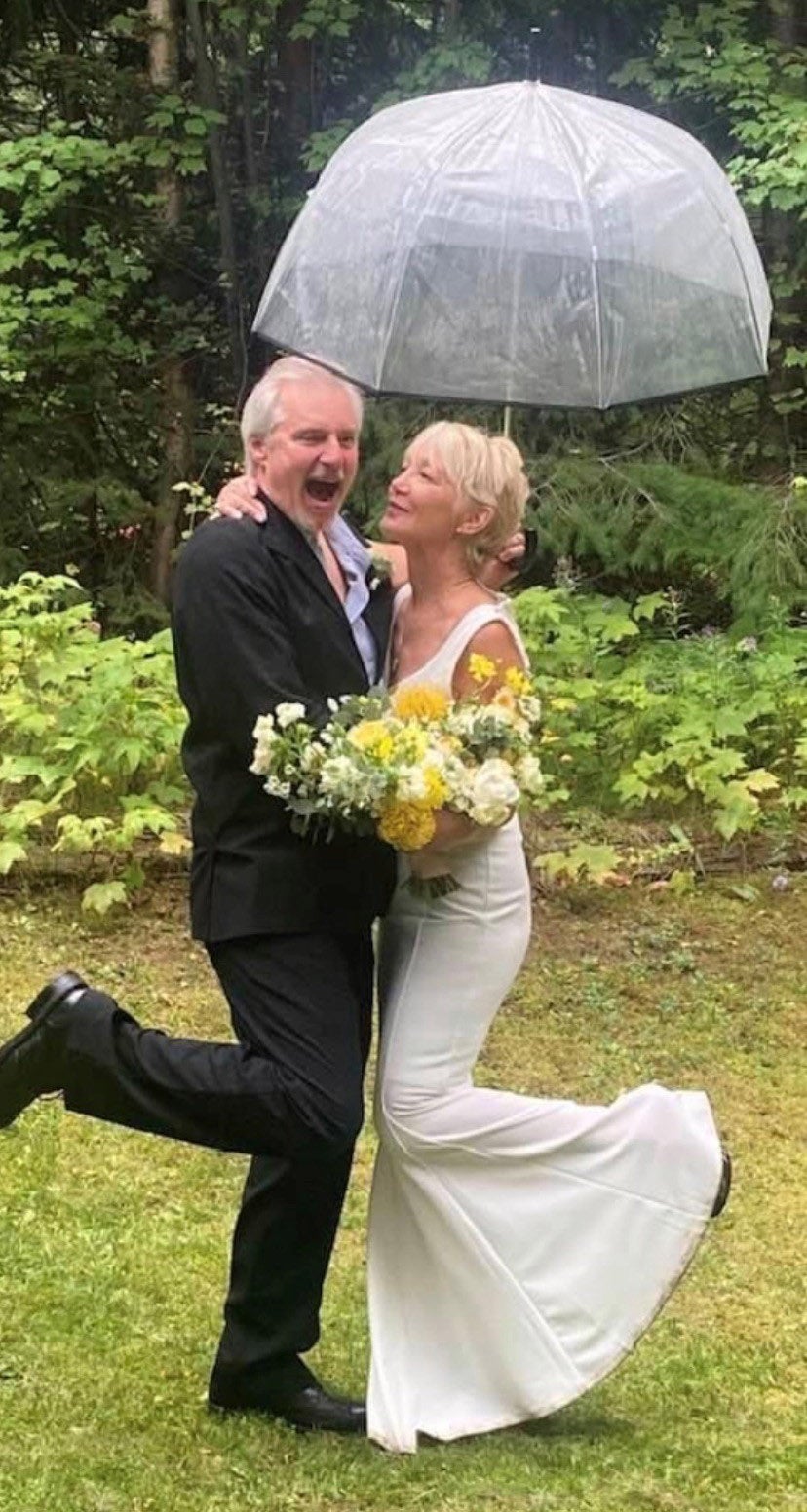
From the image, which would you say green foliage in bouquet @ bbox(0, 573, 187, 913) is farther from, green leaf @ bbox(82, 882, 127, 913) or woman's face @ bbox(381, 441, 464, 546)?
woman's face @ bbox(381, 441, 464, 546)

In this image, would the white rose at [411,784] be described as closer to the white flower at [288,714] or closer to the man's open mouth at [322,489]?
the white flower at [288,714]

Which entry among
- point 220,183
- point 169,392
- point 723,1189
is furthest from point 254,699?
point 220,183

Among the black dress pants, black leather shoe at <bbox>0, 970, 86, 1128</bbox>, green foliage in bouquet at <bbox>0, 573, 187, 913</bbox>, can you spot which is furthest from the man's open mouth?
green foliage in bouquet at <bbox>0, 573, 187, 913</bbox>

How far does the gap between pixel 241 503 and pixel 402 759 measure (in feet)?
1.62

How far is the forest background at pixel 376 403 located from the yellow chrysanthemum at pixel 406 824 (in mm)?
4147

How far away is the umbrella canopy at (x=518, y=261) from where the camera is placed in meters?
3.74

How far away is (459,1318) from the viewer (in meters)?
2.89

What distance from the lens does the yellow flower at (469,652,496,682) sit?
8.89ft

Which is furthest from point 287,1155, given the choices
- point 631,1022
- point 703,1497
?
point 631,1022

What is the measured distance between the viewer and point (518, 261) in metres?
3.79

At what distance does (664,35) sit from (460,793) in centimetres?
825

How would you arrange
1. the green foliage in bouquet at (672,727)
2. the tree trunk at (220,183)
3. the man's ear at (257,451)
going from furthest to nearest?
the tree trunk at (220,183) < the green foliage in bouquet at (672,727) < the man's ear at (257,451)

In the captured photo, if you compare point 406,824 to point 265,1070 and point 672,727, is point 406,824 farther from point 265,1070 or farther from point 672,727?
point 672,727

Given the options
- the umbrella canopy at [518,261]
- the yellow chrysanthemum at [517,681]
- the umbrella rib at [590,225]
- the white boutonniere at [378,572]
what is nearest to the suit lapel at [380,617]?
the white boutonniere at [378,572]
